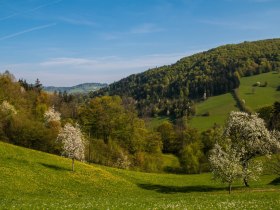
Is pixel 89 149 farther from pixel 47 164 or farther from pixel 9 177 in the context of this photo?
pixel 9 177

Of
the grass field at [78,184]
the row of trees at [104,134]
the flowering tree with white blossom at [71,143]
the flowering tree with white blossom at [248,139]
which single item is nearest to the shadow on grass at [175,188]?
the grass field at [78,184]

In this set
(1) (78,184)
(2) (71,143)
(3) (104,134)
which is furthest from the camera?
(3) (104,134)

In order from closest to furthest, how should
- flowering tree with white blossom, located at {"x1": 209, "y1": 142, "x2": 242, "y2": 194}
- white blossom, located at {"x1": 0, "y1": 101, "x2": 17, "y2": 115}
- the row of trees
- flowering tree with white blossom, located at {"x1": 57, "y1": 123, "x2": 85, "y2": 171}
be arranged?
flowering tree with white blossom, located at {"x1": 209, "y1": 142, "x2": 242, "y2": 194}
flowering tree with white blossom, located at {"x1": 57, "y1": 123, "x2": 85, "y2": 171}
the row of trees
white blossom, located at {"x1": 0, "y1": 101, "x2": 17, "y2": 115}

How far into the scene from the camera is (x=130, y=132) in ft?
396

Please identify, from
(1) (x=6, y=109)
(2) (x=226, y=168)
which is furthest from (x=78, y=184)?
(1) (x=6, y=109)

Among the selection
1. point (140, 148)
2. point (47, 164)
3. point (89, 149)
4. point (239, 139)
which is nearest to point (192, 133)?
point (140, 148)

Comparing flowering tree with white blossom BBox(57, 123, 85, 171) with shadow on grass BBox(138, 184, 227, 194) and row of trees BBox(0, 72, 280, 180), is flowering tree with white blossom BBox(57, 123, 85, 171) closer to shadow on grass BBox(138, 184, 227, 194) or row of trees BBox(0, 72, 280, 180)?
→ shadow on grass BBox(138, 184, 227, 194)

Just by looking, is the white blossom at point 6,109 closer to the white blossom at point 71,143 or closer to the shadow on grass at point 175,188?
the white blossom at point 71,143

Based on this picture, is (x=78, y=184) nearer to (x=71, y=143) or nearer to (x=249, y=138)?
(x=71, y=143)

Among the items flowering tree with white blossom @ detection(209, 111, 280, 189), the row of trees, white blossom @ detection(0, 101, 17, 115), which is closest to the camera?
flowering tree with white blossom @ detection(209, 111, 280, 189)

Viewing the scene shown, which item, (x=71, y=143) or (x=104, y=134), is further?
(x=104, y=134)

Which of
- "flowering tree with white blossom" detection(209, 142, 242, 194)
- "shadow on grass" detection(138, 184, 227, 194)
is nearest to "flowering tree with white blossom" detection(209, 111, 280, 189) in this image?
"flowering tree with white blossom" detection(209, 142, 242, 194)

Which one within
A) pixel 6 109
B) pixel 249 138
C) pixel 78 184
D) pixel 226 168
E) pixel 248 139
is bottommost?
pixel 78 184

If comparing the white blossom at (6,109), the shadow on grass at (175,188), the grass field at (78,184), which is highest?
the white blossom at (6,109)
